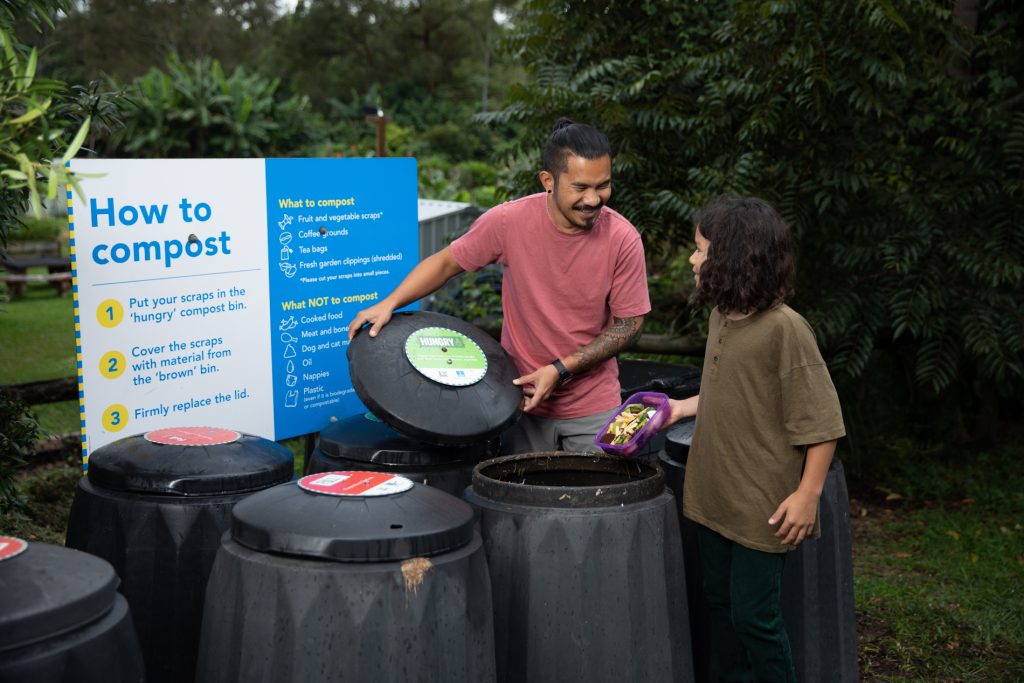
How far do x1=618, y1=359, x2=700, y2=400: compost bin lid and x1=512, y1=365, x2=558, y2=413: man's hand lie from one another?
1134mm

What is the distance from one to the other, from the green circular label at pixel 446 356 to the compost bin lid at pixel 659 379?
4.19 ft

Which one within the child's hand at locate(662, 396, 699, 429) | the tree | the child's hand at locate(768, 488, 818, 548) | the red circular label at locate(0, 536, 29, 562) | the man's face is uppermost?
the tree

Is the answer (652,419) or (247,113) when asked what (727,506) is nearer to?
(652,419)

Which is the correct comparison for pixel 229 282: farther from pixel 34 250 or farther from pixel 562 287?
pixel 34 250

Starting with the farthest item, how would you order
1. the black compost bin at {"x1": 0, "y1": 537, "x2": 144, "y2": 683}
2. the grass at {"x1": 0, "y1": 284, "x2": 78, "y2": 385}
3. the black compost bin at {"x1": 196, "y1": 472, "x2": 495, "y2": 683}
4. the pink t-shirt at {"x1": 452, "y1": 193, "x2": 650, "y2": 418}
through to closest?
the grass at {"x1": 0, "y1": 284, "x2": 78, "y2": 385}
the pink t-shirt at {"x1": 452, "y1": 193, "x2": 650, "y2": 418}
the black compost bin at {"x1": 196, "y1": 472, "x2": 495, "y2": 683}
the black compost bin at {"x1": 0, "y1": 537, "x2": 144, "y2": 683}

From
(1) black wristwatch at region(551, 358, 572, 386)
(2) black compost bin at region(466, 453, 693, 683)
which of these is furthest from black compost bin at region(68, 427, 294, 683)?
(1) black wristwatch at region(551, 358, 572, 386)

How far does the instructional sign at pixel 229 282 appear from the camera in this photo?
3656 mm

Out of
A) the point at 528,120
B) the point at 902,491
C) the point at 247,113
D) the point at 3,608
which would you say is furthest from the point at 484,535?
the point at 247,113

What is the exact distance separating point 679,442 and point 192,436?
59.6 inches

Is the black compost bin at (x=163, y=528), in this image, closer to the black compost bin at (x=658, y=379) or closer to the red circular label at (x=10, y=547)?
the red circular label at (x=10, y=547)

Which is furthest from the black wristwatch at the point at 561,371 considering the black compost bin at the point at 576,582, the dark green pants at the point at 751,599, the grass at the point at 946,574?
the grass at the point at 946,574

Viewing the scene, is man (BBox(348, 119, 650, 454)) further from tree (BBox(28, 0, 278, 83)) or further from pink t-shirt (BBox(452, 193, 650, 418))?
tree (BBox(28, 0, 278, 83))

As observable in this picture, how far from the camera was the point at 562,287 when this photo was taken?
3814 mm

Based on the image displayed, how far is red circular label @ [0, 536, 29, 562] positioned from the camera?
2.16 meters
